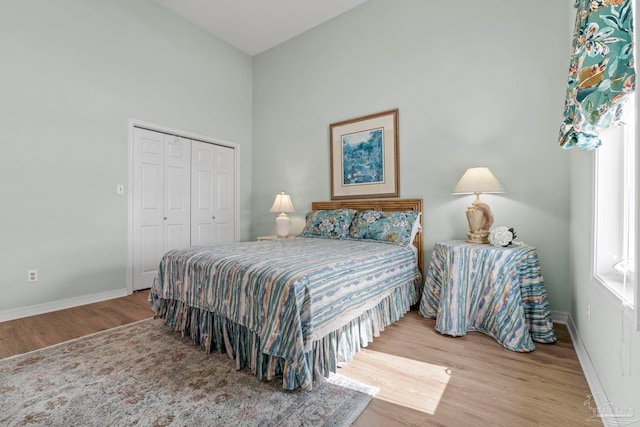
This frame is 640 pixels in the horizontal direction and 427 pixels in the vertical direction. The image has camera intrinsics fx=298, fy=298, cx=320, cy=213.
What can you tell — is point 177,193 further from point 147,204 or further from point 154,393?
point 154,393

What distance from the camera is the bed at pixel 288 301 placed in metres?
1.54

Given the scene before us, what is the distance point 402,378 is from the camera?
1.72 m

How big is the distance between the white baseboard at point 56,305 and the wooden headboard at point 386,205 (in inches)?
104

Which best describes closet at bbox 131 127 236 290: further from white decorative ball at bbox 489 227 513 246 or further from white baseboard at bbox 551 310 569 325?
white baseboard at bbox 551 310 569 325

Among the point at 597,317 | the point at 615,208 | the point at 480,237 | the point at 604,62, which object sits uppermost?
the point at 604,62

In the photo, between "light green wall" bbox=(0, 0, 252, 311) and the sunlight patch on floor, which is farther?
"light green wall" bbox=(0, 0, 252, 311)

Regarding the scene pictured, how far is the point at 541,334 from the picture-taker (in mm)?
2121

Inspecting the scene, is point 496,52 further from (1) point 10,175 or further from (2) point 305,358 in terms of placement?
(1) point 10,175

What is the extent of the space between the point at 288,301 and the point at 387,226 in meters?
1.75

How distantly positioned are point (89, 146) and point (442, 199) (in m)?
3.80

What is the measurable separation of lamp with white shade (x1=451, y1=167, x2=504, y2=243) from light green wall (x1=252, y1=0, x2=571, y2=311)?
12.0 inches

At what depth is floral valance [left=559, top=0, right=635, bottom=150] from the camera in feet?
3.28

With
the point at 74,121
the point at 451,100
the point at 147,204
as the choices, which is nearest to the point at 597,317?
the point at 451,100

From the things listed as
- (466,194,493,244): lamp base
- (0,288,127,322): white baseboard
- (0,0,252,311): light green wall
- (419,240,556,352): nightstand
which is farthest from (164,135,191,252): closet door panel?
(466,194,493,244): lamp base
